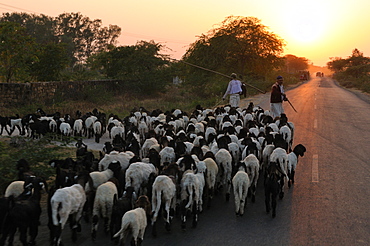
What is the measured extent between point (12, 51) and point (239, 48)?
22.7 m

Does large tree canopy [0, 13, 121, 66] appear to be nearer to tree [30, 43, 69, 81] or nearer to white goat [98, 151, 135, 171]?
tree [30, 43, 69, 81]

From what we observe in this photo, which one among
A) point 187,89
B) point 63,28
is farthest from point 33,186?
point 63,28

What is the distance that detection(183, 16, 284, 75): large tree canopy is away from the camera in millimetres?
38125

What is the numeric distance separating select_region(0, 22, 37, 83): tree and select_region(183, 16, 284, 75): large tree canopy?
62.9 ft

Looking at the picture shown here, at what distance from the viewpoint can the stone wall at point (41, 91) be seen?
1821 centimetres

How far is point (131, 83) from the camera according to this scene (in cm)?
3162

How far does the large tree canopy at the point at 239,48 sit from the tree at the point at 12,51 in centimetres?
1916

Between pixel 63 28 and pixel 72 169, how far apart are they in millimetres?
67860

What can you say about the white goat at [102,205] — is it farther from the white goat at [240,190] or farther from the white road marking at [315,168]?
the white road marking at [315,168]

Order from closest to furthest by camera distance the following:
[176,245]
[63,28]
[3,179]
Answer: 1. [176,245]
2. [3,179]
3. [63,28]

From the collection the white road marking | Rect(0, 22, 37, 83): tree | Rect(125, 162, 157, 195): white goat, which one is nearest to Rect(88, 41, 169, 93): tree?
Rect(0, 22, 37, 83): tree

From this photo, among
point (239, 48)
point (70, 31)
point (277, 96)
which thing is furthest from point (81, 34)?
point (277, 96)

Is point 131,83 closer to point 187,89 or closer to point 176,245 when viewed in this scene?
point 187,89

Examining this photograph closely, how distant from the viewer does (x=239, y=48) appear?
38.1m
